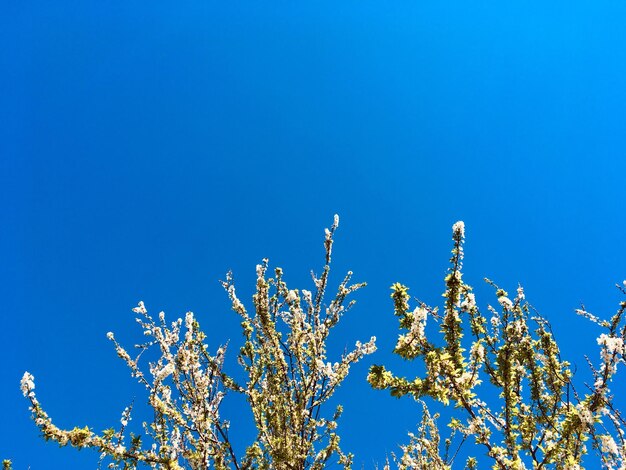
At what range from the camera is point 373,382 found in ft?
15.4

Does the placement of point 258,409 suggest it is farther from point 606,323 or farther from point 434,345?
point 606,323

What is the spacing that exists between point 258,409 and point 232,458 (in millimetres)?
688

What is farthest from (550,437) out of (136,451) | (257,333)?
(136,451)

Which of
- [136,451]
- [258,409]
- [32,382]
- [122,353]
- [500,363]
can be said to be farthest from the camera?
[122,353]

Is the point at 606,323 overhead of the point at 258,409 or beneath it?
beneath

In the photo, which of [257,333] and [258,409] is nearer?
[258,409]

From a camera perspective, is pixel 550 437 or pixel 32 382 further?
pixel 550 437

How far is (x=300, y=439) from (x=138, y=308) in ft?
11.2

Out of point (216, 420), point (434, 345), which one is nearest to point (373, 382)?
point (434, 345)

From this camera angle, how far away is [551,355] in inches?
207

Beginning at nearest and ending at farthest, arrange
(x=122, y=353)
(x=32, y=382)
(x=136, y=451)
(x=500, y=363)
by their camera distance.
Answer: (x=32, y=382) → (x=136, y=451) → (x=500, y=363) → (x=122, y=353)

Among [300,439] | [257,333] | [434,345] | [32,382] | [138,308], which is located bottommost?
[300,439]

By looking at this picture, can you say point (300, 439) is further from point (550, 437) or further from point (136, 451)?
point (550, 437)

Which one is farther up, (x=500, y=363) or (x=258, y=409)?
(x=258, y=409)
